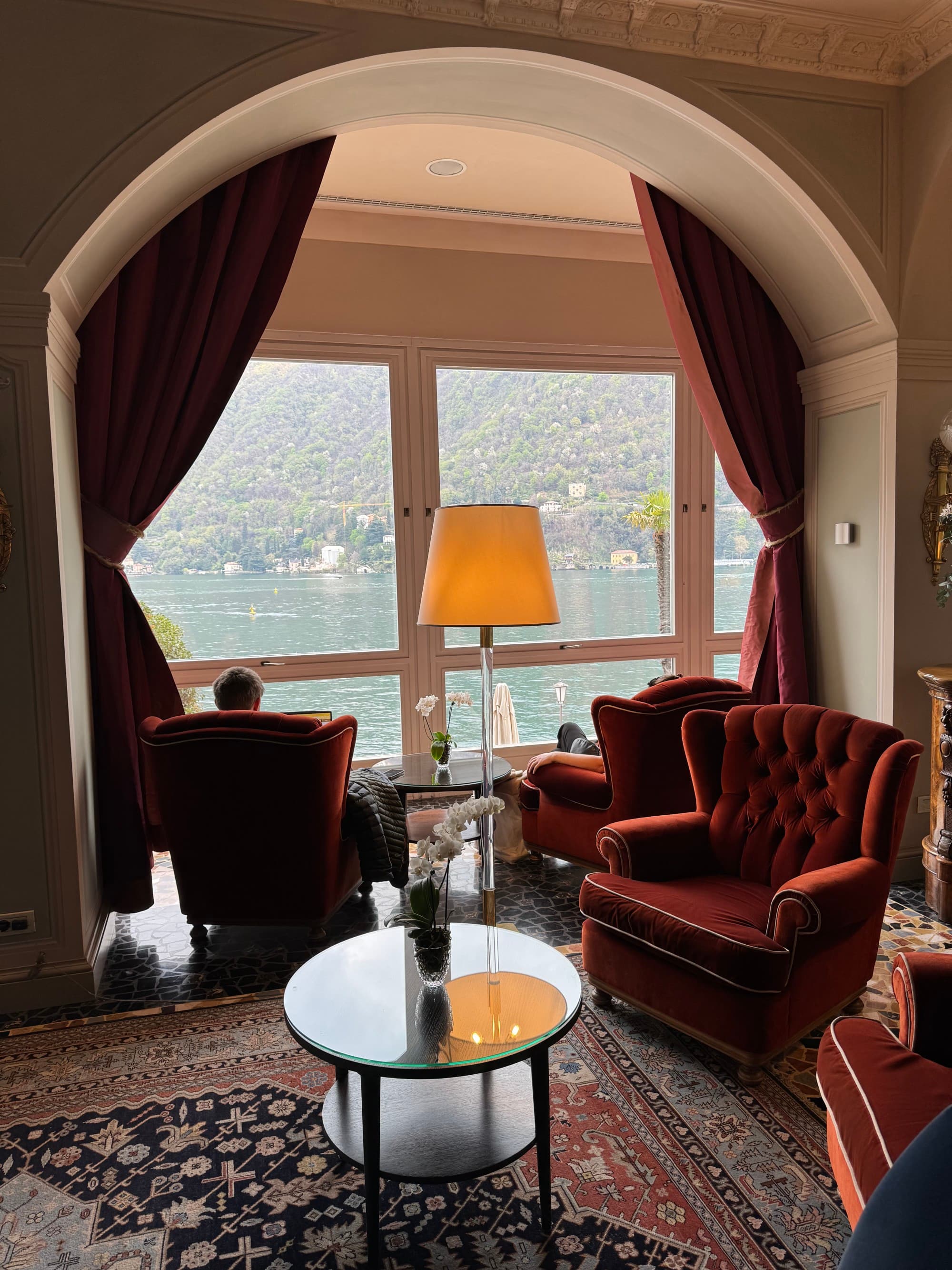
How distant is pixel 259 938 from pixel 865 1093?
2.54 m

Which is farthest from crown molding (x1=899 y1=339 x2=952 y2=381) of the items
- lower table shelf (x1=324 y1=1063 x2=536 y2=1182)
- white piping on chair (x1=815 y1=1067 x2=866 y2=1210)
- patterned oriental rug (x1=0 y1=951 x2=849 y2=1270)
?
lower table shelf (x1=324 y1=1063 x2=536 y2=1182)

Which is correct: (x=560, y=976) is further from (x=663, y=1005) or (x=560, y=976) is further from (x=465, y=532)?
(x=465, y=532)

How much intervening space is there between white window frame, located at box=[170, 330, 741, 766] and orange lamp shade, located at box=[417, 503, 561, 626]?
288 centimetres

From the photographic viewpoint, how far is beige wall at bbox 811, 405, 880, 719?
4133mm

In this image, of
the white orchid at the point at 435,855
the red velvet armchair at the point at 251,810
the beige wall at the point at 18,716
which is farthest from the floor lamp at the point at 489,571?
the beige wall at the point at 18,716

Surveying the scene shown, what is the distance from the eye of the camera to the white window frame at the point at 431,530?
5352 millimetres

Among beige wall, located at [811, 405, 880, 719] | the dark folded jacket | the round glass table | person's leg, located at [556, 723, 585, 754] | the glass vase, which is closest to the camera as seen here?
the round glass table

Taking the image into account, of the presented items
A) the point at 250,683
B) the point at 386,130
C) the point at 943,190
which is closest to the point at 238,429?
the point at 386,130

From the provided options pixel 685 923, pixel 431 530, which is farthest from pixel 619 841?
pixel 431 530

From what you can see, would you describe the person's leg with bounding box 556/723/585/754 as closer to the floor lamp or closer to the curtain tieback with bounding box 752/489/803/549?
the curtain tieback with bounding box 752/489/803/549

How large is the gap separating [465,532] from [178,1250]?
71.8 inches

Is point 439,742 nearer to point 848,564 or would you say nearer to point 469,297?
point 848,564

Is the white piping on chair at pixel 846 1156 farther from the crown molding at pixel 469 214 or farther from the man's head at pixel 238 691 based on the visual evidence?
the crown molding at pixel 469 214

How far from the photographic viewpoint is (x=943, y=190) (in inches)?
152
